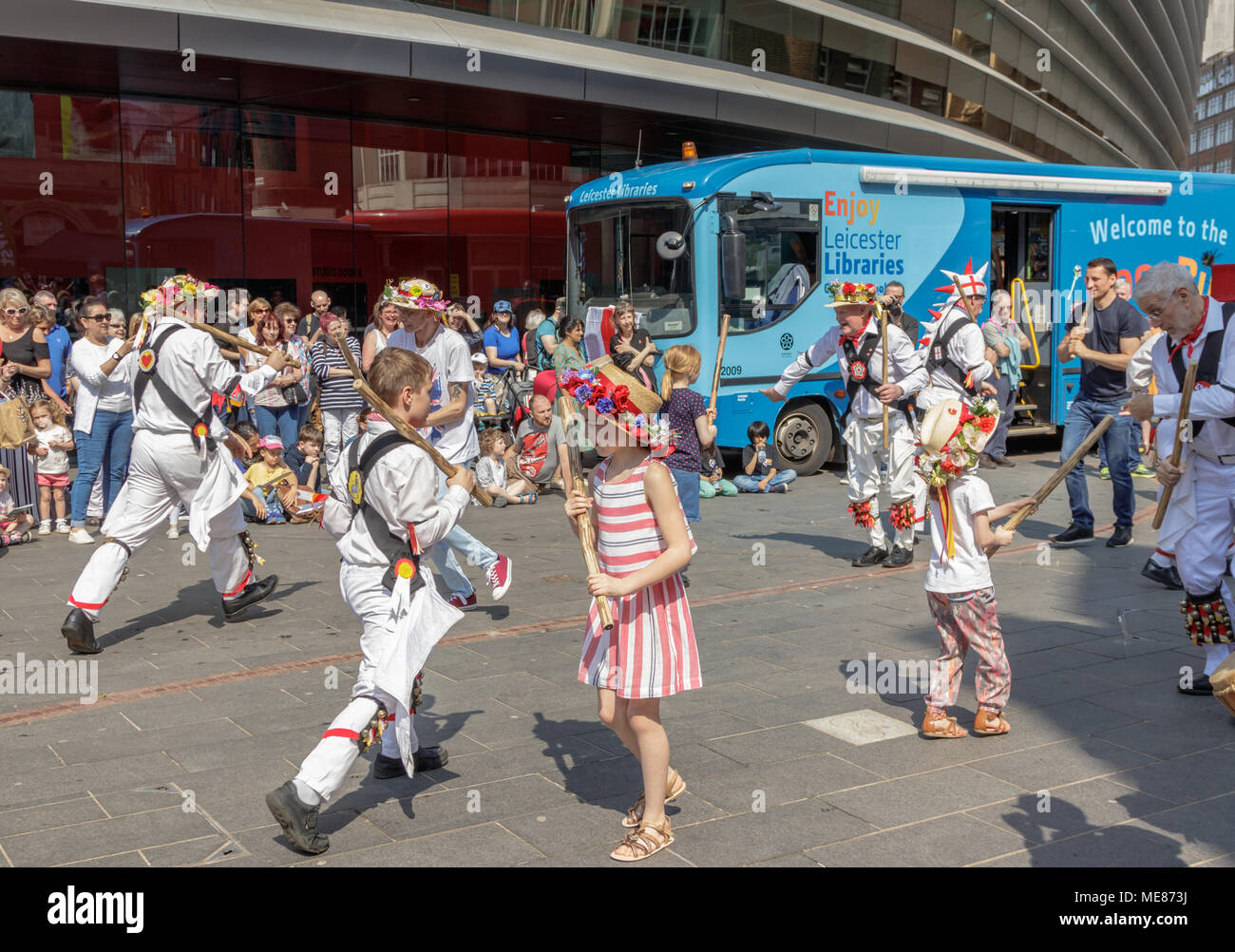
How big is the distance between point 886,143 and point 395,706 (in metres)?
21.4

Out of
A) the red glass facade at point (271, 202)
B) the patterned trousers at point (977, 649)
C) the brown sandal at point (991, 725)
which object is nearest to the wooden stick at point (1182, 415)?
the patterned trousers at point (977, 649)

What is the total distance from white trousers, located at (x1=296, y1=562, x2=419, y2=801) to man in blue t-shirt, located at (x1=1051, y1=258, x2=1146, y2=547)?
6514mm

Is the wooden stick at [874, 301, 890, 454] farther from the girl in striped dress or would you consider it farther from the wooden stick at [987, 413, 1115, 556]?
the girl in striped dress

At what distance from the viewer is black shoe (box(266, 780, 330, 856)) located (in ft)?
13.1

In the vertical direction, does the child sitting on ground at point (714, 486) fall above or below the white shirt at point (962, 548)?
below

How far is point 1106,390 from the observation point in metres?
9.52

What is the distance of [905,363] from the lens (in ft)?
29.0

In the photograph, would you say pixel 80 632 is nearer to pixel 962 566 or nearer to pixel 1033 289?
pixel 962 566

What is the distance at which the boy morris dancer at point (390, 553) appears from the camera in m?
4.29

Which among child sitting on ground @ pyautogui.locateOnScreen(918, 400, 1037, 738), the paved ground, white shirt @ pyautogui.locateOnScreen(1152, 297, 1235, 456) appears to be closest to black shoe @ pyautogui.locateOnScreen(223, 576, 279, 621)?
the paved ground

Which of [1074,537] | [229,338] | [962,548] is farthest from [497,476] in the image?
[962,548]

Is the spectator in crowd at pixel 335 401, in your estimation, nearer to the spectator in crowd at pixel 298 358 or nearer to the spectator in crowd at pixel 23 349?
the spectator in crowd at pixel 298 358

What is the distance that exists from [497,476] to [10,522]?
4.47 meters

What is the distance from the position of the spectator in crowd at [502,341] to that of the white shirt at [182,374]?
7695 millimetres
